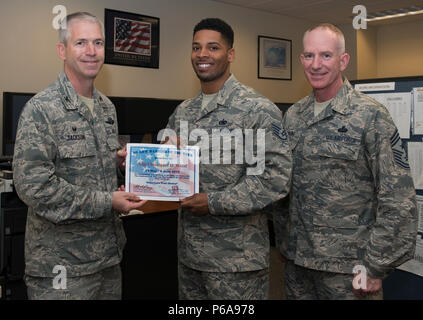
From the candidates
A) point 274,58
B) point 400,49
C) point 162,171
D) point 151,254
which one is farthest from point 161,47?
point 400,49

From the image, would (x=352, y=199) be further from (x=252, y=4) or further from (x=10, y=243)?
(x=252, y=4)

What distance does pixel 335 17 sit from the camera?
5883mm

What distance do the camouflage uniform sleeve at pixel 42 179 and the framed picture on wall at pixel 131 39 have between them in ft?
8.56

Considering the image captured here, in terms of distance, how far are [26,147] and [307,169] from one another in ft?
3.50

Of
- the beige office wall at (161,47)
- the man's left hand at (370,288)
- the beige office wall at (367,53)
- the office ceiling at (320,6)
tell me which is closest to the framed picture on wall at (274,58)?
the beige office wall at (161,47)

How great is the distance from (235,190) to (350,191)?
446mm

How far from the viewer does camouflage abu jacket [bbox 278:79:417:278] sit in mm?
1534

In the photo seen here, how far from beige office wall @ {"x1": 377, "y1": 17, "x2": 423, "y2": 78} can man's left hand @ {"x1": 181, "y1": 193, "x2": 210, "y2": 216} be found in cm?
568

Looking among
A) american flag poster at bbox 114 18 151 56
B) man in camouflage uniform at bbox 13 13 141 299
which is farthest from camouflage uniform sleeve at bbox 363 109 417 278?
american flag poster at bbox 114 18 151 56

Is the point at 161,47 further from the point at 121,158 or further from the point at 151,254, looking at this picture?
the point at 121,158

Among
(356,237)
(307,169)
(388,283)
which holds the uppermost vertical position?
(307,169)

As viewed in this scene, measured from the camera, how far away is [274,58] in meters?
5.56

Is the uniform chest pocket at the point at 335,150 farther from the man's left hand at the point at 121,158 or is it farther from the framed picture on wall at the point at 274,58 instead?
the framed picture on wall at the point at 274,58
